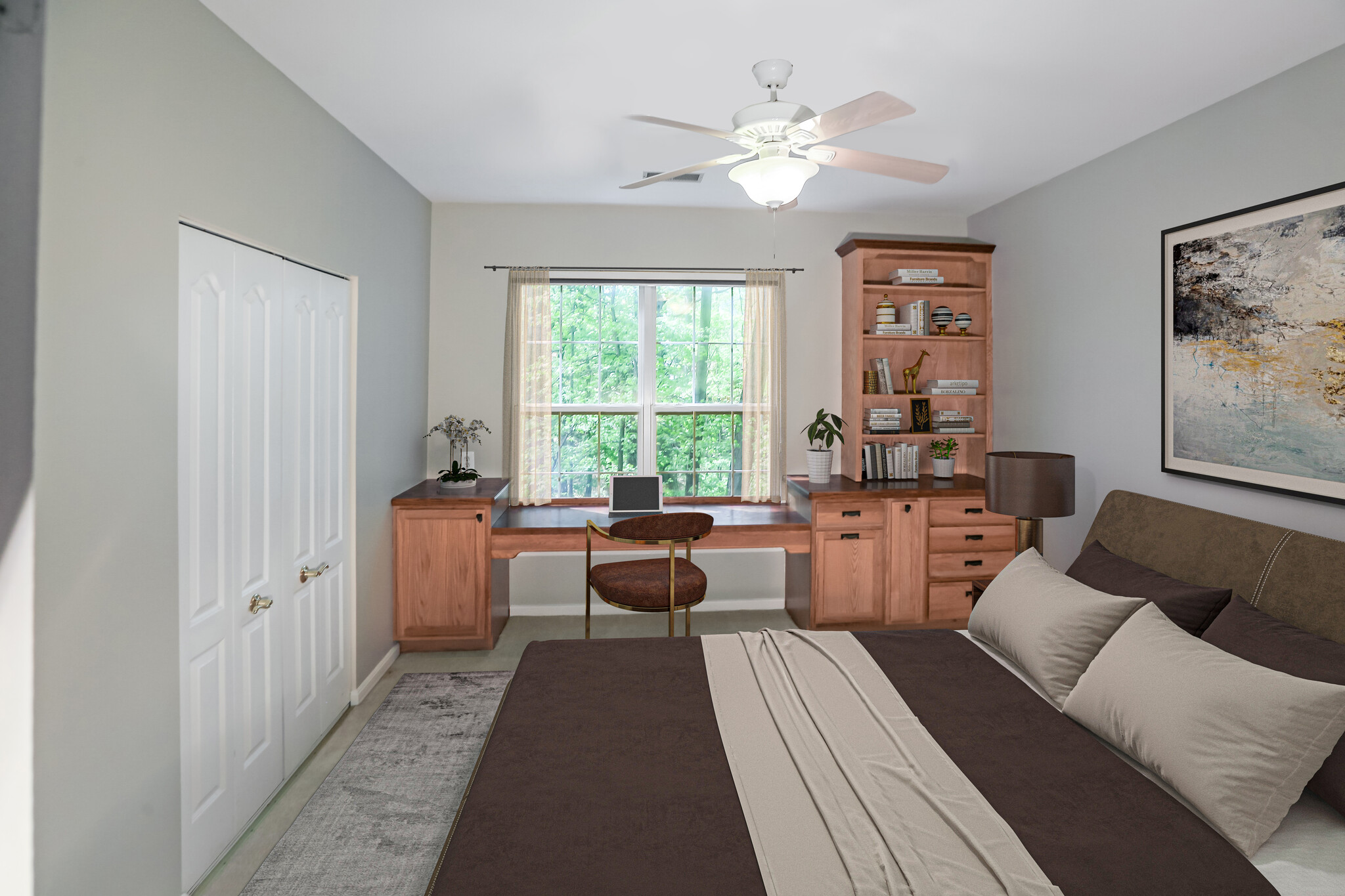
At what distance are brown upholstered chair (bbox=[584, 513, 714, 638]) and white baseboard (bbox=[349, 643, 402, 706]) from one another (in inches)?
41.9

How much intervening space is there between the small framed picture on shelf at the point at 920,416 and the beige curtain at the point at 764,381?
0.81 meters

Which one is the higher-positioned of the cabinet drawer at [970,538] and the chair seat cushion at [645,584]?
the cabinet drawer at [970,538]

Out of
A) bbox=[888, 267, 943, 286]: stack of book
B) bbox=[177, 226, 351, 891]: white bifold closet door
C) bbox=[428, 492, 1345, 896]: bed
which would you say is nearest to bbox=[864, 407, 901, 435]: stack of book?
bbox=[888, 267, 943, 286]: stack of book

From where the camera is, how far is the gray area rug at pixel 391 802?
6.56 ft

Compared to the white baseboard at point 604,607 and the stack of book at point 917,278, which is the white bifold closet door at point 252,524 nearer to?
the white baseboard at point 604,607

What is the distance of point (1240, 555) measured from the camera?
221cm

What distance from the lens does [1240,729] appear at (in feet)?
4.88

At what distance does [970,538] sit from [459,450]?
3.10 meters

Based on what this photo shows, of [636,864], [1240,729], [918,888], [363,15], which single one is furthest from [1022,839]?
[363,15]

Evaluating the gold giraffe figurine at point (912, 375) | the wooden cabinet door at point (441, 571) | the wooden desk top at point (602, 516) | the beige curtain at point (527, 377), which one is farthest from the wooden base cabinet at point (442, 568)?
the gold giraffe figurine at point (912, 375)

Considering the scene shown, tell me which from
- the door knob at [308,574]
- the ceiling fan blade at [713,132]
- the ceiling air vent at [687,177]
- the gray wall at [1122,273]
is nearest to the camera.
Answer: the ceiling fan blade at [713,132]

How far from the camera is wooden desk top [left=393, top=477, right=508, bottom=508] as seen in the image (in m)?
3.54

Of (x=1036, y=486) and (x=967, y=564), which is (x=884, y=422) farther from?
(x=1036, y=486)

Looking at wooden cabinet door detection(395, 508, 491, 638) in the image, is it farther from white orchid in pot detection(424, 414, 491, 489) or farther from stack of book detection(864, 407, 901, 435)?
stack of book detection(864, 407, 901, 435)
